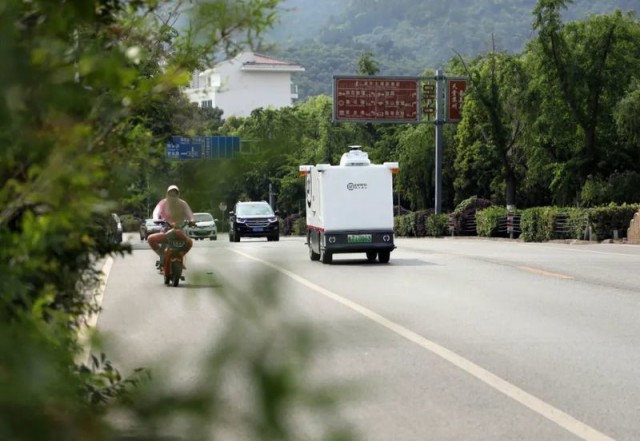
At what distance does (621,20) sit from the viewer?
5366cm

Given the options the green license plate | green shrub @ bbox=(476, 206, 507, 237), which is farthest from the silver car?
green shrub @ bbox=(476, 206, 507, 237)

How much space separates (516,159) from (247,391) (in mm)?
59335

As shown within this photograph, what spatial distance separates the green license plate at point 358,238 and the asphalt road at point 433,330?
49 cm

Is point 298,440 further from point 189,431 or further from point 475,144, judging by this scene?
point 475,144

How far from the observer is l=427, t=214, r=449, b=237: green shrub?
60.0 m

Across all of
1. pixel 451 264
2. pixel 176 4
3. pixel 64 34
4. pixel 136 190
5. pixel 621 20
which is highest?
pixel 621 20

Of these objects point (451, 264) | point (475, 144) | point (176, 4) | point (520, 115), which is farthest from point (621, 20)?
point (176, 4)

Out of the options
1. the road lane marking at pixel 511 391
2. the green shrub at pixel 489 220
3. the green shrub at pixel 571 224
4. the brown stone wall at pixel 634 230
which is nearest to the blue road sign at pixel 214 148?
the road lane marking at pixel 511 391

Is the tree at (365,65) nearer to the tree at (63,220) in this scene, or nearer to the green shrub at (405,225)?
the green shrub at (405,225)

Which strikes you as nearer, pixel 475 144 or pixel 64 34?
pixel 64 34

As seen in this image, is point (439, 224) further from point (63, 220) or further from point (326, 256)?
point (63, 220)

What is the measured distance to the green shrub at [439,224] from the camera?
6003cm

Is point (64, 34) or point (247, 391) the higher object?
point (64, 34)

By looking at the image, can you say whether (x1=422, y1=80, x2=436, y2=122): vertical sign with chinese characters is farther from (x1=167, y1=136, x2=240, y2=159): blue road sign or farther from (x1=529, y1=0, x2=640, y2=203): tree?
(x1=167, y1=136, x2=240, y2=159): blue road sign
